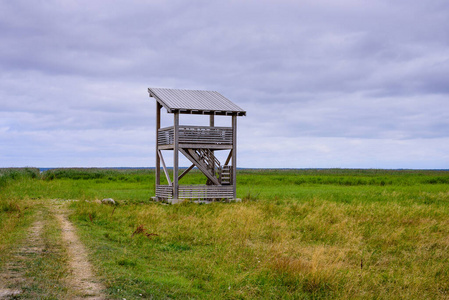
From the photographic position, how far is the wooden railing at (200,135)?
28406 mm

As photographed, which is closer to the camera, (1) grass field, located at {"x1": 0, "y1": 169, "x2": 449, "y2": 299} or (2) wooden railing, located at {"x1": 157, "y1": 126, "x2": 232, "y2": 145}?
(1) grass field, located at {"x1": 0, "y1": 169, "x2": 449, "y2": 299}

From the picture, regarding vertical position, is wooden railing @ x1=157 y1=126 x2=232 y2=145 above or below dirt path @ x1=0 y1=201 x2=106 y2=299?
above

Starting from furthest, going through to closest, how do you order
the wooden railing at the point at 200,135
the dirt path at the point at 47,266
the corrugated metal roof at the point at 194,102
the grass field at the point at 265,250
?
1. the wooden railing at the point at 200,135
2. the corrugated metal roof at the point at 194,102
3. the grass field at the point at 265,250
4. the dirt path at the point at 47,266

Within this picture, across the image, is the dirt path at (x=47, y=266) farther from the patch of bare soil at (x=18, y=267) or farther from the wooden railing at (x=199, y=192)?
the wooden railing at (x=199, y=192)

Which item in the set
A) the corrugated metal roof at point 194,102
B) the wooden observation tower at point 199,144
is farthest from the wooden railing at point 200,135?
the corrugated metal roof at point 194,102

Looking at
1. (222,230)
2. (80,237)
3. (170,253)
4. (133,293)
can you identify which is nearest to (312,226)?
(222,230)

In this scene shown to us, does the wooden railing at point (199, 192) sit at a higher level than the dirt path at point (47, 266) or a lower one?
higher

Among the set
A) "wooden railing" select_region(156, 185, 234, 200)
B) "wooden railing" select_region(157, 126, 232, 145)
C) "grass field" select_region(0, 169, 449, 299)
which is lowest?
"grass field" select_region(0, 169, 449, 299)

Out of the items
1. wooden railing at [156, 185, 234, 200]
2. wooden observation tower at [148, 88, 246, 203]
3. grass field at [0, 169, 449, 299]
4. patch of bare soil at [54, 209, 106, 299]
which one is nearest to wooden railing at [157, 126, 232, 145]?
wooden observation tower at [148, 88, 246, 203]

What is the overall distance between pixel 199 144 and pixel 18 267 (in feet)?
62.8

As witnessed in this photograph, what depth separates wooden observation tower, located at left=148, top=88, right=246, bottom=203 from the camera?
28203 millimetres

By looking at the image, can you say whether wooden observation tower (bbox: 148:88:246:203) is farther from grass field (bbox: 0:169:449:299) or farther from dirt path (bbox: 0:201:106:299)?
dirt path (bbox: 0:201:106:299)

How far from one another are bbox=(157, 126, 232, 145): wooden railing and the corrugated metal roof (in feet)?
3.67

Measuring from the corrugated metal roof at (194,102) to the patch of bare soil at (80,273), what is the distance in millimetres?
14611
